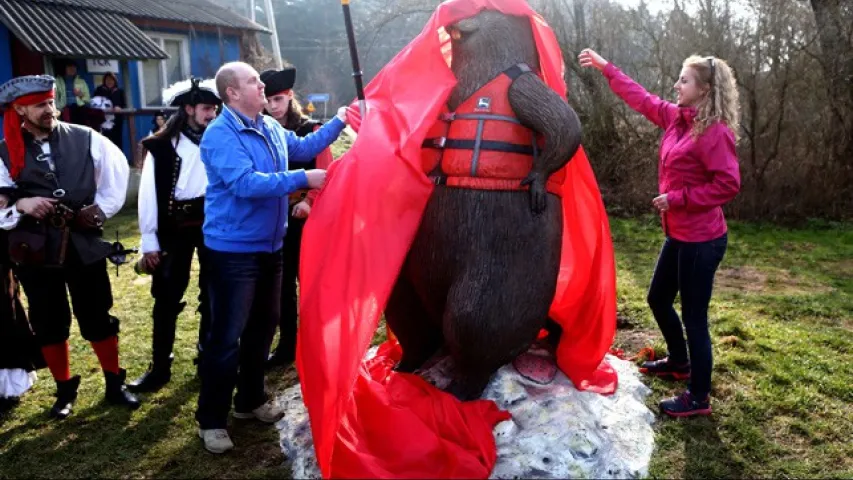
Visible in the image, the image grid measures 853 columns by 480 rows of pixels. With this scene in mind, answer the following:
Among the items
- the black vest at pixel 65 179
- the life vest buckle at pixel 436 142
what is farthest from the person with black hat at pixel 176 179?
the life vest buckle at pixel 436 142

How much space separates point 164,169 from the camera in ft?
11.9

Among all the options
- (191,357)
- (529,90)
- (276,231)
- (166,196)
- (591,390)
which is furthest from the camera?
(191,357)

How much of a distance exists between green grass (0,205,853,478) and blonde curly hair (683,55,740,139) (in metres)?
1.38

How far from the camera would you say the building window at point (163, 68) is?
12625 mm

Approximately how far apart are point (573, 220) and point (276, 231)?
142 cm

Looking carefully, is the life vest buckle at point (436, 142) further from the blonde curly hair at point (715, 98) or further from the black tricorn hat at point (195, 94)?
the black tricorn hat at point (195, 94)

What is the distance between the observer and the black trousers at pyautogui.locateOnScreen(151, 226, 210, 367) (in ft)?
12.2

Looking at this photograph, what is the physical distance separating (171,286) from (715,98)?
2.89 meters

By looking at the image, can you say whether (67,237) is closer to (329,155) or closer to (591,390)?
(329,155)

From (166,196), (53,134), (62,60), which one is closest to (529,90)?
(166,196)

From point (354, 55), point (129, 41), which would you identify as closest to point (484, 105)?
point (354, 55)

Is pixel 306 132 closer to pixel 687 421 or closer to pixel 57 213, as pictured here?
pixel 57 213

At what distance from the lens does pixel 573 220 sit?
134 inches

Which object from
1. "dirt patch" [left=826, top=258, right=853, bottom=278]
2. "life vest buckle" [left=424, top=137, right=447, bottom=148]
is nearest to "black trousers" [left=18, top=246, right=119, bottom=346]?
"life vest buckle" [left=424, top=137, right=447, bottom=148]
